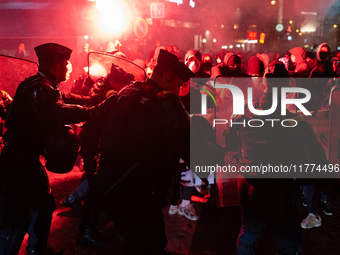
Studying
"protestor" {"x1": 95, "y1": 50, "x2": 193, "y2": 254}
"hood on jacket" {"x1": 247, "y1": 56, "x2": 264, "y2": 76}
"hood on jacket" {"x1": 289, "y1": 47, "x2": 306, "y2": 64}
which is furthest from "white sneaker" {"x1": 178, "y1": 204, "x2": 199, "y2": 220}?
"hood on jacket" {"x1": 289, "y1": 47, "x2": 306, "y2": 64}

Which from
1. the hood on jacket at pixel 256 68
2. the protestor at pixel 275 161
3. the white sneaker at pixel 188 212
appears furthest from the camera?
the hood on jacket at pixel 256 68

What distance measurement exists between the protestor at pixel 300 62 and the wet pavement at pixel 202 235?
390 centimetres

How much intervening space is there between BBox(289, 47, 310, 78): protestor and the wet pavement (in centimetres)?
390

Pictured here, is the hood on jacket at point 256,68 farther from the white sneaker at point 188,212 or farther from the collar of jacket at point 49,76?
the collar of jacket at point 49,76

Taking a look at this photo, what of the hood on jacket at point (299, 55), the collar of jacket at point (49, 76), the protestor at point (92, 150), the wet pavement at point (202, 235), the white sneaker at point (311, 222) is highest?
the hood on jacket at point (299, 55)

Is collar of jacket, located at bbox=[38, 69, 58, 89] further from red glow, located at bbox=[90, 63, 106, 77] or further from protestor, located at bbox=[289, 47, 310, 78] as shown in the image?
protestor, located at bbox=[289, 47, 310, 78]

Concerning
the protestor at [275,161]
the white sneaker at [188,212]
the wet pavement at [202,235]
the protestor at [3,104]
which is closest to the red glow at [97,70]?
the protestor at [3,104]

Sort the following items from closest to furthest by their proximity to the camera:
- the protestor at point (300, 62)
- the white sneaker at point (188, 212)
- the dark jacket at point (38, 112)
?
the dark jacket at point (38, 112) → the white sneaker at point (188, 212) → the protestor at point (300, 62)

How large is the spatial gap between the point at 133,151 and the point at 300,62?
803cm

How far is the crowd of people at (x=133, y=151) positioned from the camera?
2.14m

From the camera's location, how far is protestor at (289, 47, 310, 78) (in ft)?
24.5

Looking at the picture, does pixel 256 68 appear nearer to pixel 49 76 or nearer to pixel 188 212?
pixel 188 212

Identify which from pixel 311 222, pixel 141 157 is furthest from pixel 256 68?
pixel 141 157

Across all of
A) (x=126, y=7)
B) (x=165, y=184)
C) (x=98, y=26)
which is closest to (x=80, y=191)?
(x=165, y=184)
